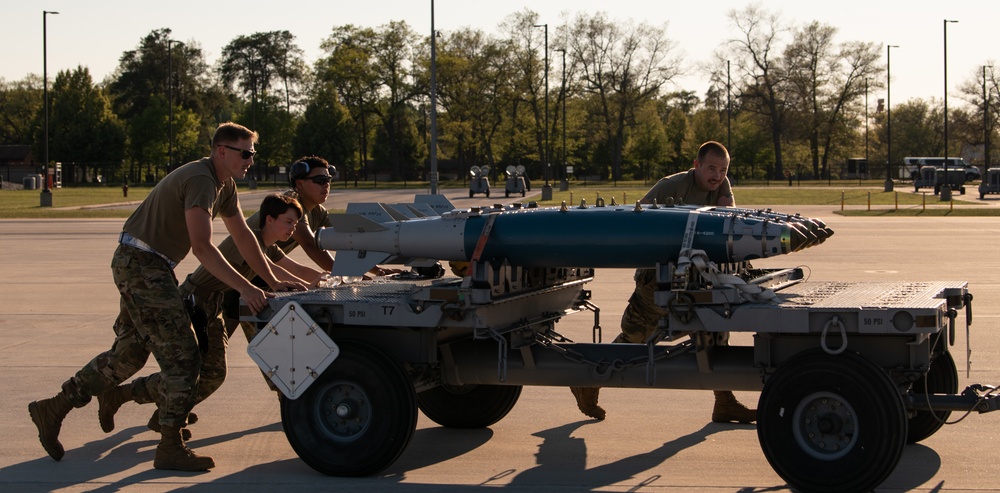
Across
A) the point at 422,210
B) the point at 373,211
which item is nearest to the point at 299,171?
the point at 373,211

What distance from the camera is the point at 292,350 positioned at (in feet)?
20.7

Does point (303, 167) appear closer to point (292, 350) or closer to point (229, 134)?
point (229, 134)

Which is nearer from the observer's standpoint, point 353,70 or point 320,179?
point 320,179

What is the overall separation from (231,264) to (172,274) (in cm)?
84

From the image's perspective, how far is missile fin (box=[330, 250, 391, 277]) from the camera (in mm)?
7434

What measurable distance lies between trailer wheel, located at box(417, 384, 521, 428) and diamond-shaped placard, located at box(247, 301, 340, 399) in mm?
1457

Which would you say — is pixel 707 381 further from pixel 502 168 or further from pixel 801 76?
pixel 502 168

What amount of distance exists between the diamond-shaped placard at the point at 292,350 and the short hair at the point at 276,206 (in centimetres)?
112

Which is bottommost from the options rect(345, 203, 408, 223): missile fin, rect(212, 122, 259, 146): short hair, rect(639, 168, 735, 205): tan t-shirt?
rect(345, 203, 408, 223): missile fin

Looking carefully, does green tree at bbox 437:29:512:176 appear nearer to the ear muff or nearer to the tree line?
the tree line

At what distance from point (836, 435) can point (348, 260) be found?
3284 millimetres

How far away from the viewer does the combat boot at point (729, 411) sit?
25.0ft

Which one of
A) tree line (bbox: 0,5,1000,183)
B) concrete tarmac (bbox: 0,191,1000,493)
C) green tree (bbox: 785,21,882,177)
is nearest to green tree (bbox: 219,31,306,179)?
tree line (bbox: 0,5,1000,183)

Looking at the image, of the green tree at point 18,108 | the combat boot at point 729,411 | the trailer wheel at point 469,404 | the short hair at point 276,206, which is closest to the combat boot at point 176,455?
the short hair at point 276,206
